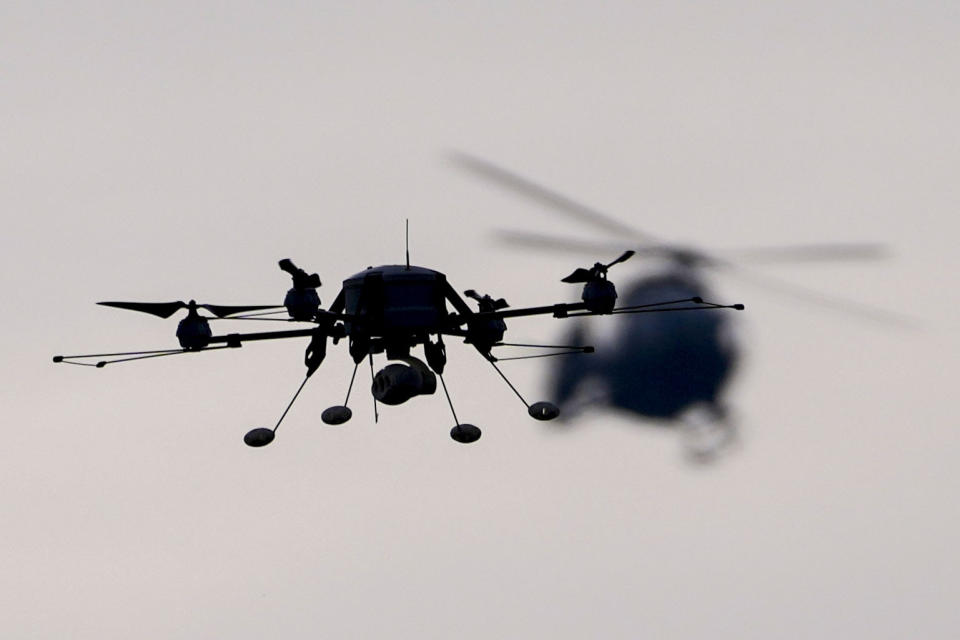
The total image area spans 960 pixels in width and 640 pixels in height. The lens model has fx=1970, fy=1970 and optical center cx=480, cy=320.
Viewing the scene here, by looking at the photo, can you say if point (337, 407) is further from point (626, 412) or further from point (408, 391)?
point (626, 412)

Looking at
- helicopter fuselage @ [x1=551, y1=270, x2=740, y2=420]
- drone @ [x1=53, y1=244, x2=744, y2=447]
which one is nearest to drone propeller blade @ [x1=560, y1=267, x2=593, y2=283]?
drone @ [x1=53, y1=244, x2=744, y2=447]

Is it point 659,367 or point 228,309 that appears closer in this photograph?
point 228,309

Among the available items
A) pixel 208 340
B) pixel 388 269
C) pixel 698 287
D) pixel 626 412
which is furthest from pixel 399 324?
pixel 626 412

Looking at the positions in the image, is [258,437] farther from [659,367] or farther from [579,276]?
[659,367]

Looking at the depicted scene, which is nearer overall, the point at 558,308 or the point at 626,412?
the point at 558,308

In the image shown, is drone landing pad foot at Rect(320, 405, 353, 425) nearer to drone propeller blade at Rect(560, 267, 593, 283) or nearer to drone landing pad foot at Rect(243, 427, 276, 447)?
drone landing pad foot at Rect(243, 427, 276, 447)

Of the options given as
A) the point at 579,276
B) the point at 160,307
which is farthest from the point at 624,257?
the point at 160,307
